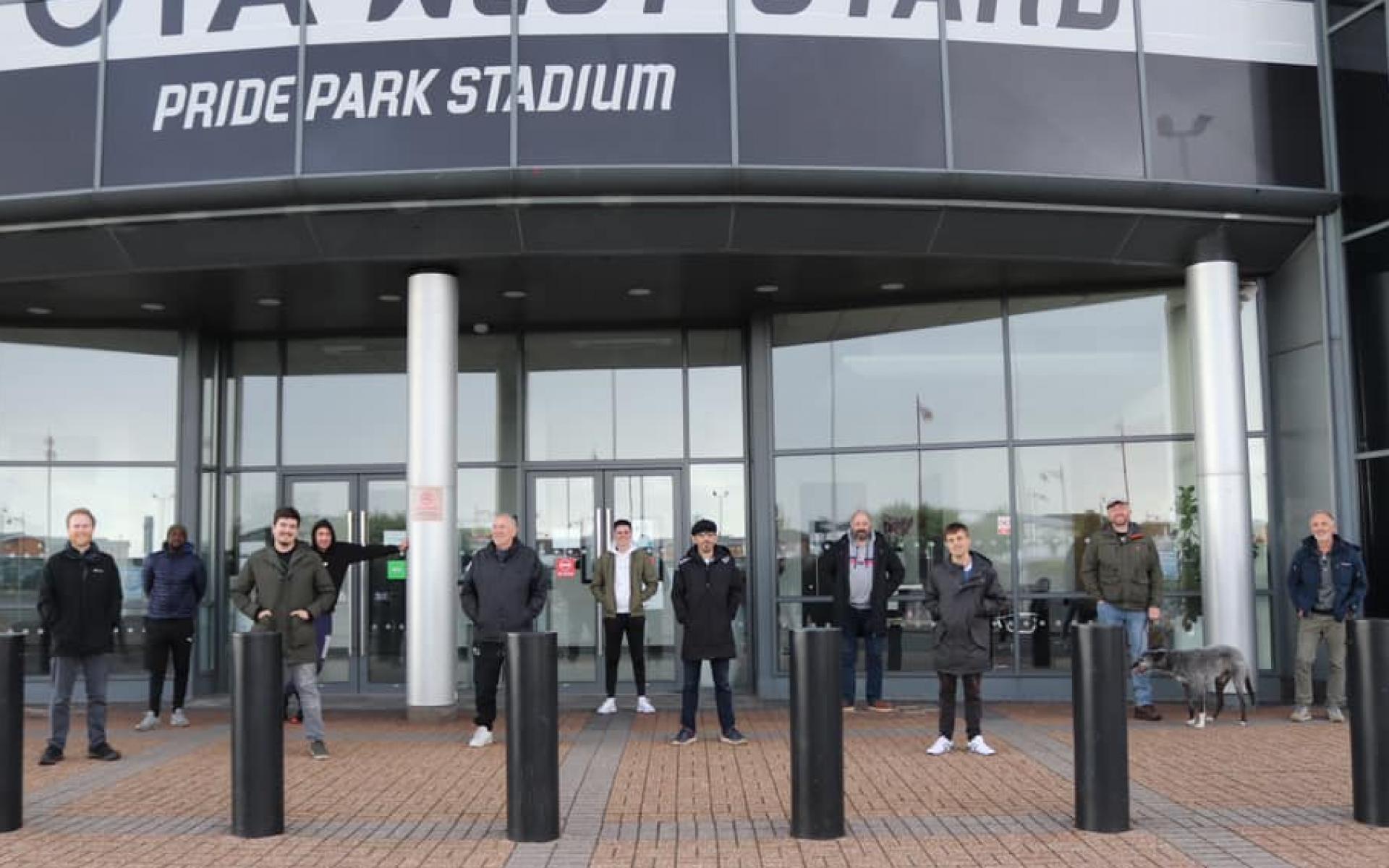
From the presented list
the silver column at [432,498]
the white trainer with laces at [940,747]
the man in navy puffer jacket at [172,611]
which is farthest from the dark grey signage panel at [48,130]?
the white trainer with laces at [940,747]

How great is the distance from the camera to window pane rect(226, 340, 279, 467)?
14.5m

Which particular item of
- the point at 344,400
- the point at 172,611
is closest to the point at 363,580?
the point at 344,400

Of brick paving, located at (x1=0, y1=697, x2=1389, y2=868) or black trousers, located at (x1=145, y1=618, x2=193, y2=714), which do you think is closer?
brick paving, located at (x1=0, y1=697, x2=1389, y2=868)

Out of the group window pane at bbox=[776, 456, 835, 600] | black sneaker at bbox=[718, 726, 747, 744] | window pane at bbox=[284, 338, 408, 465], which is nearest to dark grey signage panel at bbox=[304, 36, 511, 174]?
window pane at bbox=[284, 338, 408, 465]

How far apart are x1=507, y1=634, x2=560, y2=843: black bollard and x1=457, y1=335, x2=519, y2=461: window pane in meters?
7.71

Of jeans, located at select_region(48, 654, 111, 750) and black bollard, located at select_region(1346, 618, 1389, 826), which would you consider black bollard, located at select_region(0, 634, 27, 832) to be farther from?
black bollard, located at select_region(1346, 618, 1389, 826)

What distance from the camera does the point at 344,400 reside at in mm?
14539

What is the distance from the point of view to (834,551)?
1192 centimetres

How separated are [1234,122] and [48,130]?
10363mm

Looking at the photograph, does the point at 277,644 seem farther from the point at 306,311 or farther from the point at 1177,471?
the point at 1177,471

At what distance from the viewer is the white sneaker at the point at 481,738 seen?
9.67 meters

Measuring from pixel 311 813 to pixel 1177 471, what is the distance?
9.09 m

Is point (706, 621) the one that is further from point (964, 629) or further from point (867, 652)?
point (867, 652)

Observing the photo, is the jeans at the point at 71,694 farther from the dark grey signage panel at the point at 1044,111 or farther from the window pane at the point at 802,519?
the dark grey signage panel at the point at 1044,111
